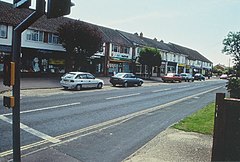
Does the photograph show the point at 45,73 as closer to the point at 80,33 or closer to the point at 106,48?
the point at 80,33

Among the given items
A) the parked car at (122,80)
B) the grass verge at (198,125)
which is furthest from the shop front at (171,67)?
the grass verge at (198,125)

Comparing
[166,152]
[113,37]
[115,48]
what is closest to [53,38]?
[115,48]

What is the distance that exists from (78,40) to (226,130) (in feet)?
102

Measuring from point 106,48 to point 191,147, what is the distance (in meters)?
40.5

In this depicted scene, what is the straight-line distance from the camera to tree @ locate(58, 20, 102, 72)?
35.4 metres

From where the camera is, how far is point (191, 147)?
23.5 ft

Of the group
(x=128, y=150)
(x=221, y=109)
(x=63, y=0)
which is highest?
(x=63, y=0)

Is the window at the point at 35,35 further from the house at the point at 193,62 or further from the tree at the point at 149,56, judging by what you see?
the house at the point at 193,62

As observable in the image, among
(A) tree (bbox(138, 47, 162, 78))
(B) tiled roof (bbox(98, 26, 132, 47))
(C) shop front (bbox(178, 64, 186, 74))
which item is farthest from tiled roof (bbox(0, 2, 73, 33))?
(C) shop front (bbox(178, 64, 186, 74))

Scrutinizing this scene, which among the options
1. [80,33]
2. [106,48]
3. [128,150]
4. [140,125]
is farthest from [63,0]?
[106,48]

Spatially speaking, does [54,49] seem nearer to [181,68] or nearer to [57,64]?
[57,64]

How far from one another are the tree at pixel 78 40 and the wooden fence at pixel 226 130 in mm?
30714

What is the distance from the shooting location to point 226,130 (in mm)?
5938

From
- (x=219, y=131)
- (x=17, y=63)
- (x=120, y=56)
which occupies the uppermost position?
(x=120, y=56)
